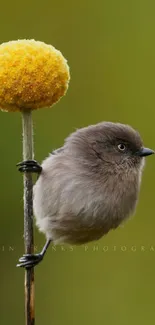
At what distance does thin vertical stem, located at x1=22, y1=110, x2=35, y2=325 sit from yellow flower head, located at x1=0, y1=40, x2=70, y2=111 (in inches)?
2.3

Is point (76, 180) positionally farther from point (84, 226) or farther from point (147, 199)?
point (147, 199)

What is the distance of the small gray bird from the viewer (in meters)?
2.04

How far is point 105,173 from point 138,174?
118 mm

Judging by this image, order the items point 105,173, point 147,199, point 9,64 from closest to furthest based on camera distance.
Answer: point 9,64, point 105,173, point 147,199

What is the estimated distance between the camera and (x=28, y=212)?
176 centimetres

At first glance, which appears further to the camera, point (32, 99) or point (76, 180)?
point (76, 180)

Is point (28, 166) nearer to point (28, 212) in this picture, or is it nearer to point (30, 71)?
point (28, 212)

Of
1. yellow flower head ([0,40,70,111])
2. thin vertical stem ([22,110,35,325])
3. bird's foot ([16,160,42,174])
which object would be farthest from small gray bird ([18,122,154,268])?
yellow flower head ([0,40,70,111])

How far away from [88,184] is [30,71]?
52 centimetres

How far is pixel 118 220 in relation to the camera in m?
2.06

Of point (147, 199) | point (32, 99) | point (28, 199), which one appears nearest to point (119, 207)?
point (28, 199)

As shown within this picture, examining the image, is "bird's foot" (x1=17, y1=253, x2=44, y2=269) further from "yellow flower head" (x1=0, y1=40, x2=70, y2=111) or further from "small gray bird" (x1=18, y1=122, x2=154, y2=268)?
"yellow flower head" (x1=0, y1=40, x2=70, y2=111)

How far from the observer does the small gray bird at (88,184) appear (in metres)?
2.04

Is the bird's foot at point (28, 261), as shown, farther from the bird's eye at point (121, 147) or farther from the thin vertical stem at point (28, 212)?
the bird's eye at point (121, 147)
